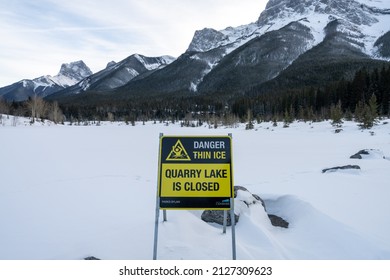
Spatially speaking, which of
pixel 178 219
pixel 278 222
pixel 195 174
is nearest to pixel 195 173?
pixel 195 174

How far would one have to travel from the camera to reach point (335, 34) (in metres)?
190

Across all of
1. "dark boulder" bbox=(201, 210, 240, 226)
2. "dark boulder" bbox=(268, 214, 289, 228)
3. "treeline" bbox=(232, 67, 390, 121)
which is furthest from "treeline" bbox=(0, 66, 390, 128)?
"dark boulder" bbox=(201, 210, 240, 226)

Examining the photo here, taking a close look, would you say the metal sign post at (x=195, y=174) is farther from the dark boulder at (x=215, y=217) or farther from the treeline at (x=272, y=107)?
the treeline at (x=272, y=107)

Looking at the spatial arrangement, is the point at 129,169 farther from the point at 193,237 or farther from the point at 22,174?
the point at 193,237

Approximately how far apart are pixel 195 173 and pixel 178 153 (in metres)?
0.43

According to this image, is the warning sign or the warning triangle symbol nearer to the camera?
the warning sign

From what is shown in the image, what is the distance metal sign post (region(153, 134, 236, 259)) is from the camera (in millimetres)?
4410

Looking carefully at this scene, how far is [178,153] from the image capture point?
4.54 metres

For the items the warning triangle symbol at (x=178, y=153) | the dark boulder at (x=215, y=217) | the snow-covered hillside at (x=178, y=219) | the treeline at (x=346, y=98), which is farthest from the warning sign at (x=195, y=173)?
the treeline at (x=346, y=98)

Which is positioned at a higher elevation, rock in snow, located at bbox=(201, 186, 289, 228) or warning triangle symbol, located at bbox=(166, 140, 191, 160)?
warning triangle symbol, located at bbox=(166, 140, 191, 160)

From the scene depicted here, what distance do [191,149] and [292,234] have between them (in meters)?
3.45

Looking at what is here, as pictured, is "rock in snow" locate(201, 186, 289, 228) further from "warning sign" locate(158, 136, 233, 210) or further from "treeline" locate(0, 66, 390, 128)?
"treeline" locate(0, 66, 390, 128)

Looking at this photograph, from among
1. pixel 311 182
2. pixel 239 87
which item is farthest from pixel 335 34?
pixel 311 182

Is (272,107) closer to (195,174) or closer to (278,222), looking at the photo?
(278,222)
